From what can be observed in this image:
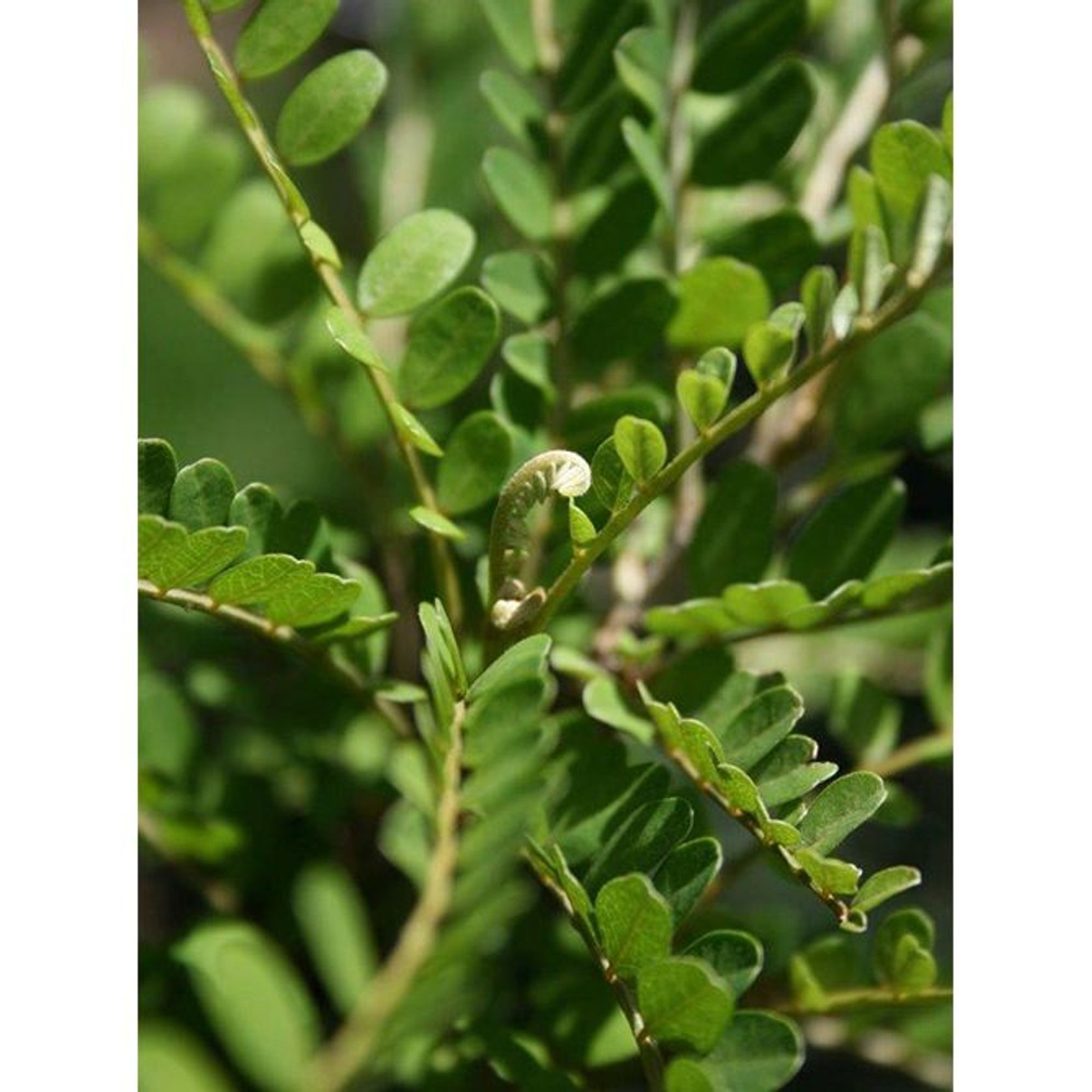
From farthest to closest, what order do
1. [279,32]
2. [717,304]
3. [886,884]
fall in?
[717,304]
[279,32]
[886,884]

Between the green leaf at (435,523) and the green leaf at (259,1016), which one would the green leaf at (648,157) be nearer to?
the green leaf at (435,523)

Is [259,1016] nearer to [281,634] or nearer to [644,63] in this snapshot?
[281,634]

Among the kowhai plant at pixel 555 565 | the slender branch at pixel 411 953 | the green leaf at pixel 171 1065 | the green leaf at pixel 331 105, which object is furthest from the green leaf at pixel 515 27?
the green leaf at pixel 171 1065

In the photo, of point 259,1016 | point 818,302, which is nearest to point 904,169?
point 818,302

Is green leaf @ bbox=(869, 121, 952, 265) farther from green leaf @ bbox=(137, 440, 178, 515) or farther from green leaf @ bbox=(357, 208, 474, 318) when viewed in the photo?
green leaf @ bbox=(137, 440, 178, 515)

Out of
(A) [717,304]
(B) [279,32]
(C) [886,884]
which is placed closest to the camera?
(C) [886,884]
